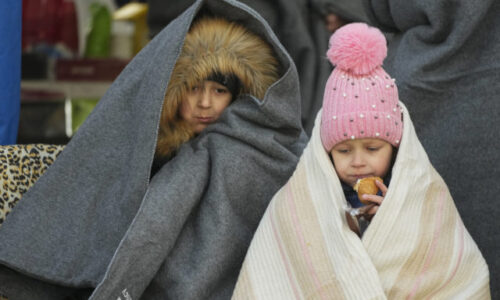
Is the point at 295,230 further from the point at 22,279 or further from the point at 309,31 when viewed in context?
the point at 309,31

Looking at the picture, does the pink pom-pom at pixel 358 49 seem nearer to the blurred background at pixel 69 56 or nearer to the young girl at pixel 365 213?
the young girl at pixel 365 213

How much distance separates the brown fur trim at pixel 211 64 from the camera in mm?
2514

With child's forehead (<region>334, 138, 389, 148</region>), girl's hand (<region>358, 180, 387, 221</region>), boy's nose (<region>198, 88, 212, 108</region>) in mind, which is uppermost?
boy's nose (<region>198, 88, 212, 108</region>)

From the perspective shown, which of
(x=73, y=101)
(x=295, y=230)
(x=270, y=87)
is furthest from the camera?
(x=73, y=101)

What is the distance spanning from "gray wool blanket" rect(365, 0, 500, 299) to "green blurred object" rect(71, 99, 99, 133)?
283 cm

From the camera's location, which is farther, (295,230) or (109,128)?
(109,128)

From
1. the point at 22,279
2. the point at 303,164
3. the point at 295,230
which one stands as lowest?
the point at 22,279

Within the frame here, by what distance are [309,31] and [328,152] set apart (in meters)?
2.14

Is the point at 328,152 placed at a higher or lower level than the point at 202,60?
lower

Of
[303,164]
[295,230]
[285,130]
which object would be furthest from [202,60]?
[295,230]

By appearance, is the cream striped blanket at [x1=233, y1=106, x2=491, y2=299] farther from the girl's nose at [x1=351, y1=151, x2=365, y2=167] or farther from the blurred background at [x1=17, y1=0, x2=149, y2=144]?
the blurred background at [x1=17, y1=0, x2=149, y2=144]

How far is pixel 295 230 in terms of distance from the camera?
7.01ft

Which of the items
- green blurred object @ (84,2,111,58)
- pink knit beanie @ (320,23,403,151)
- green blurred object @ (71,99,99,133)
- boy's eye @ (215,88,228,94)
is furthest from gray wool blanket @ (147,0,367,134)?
pink knit beanie @ (320,23,403,151)

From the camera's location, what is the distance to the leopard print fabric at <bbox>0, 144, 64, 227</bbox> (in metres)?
2.56
